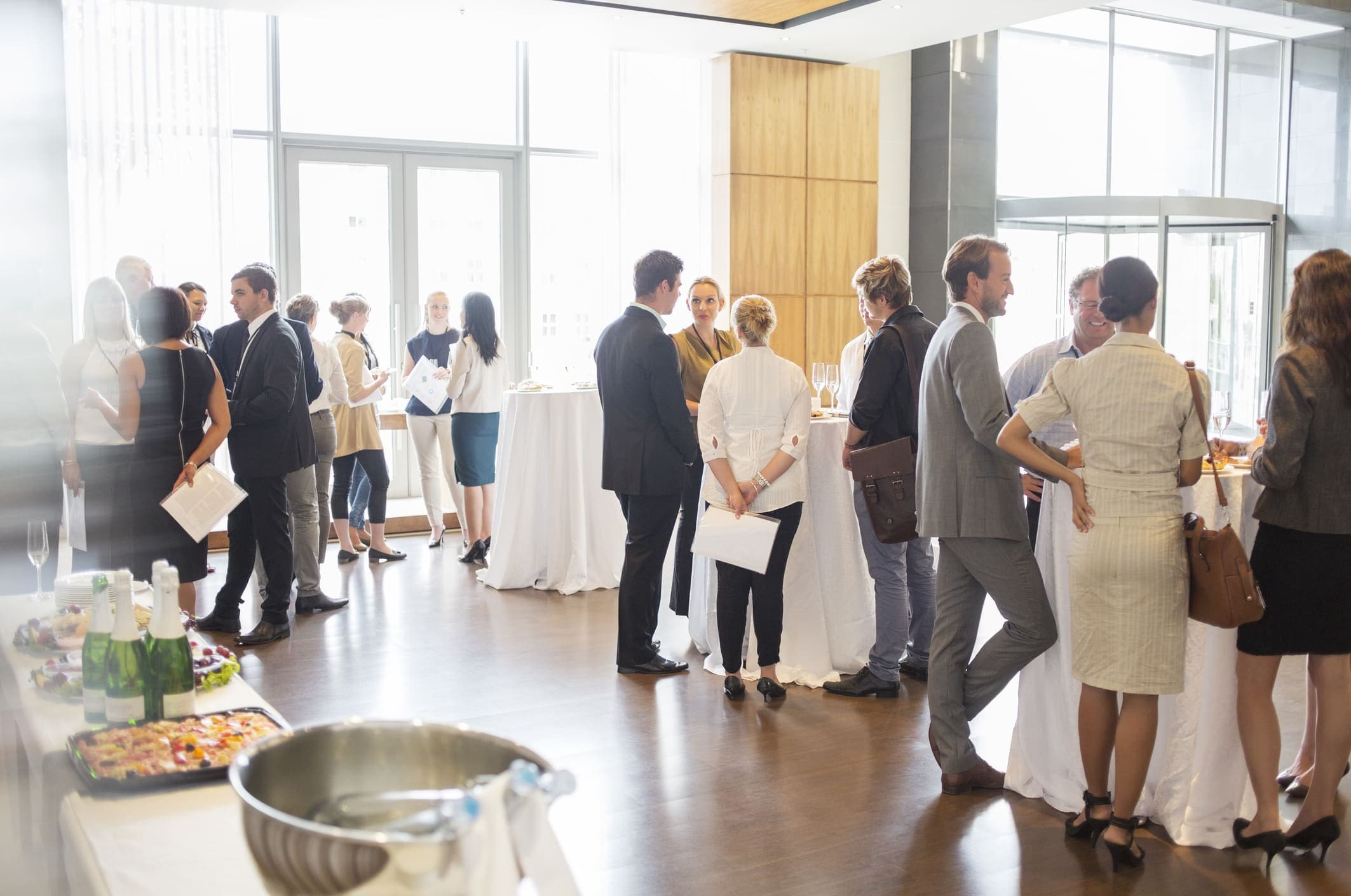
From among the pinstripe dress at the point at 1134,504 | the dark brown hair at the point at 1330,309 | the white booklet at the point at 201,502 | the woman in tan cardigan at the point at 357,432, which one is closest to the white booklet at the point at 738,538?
the pinstripe dress at the point at 1134,504

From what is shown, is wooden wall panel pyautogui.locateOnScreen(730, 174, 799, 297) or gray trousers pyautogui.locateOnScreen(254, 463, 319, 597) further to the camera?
wooden wall panel pyautogui.locateOnScreen(730, 174, 799, 297)

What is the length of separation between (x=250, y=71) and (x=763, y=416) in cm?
591

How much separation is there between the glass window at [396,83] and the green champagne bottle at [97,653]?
7002 mm

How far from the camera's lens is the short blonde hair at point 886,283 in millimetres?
4242

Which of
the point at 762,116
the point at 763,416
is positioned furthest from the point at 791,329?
the point at 763,416

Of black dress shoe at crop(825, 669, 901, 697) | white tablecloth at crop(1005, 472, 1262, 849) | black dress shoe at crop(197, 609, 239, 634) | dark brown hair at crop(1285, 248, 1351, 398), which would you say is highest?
dark brown hair at crop(1285, 248, 1351, 398)

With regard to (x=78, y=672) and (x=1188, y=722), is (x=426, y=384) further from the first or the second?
(x=78, y=672)

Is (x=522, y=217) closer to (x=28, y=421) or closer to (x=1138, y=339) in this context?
(x=1138, y=339)

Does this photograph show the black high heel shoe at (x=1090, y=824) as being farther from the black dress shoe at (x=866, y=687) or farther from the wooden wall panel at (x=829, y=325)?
the wooden wall panel at (x=829, y=325)

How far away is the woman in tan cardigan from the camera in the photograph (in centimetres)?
Result: 686

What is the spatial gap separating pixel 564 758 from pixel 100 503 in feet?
6.46

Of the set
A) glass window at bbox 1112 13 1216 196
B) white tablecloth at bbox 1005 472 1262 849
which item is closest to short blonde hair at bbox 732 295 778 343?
white tablecloth at bbox 1005 472 1262 849

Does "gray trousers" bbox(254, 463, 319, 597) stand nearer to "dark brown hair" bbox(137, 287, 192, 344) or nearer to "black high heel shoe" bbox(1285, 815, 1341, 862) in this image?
"dark brown hair" bbox(137, 287, 192, 344)

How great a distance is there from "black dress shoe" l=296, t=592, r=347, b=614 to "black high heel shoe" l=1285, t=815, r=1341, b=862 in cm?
442
